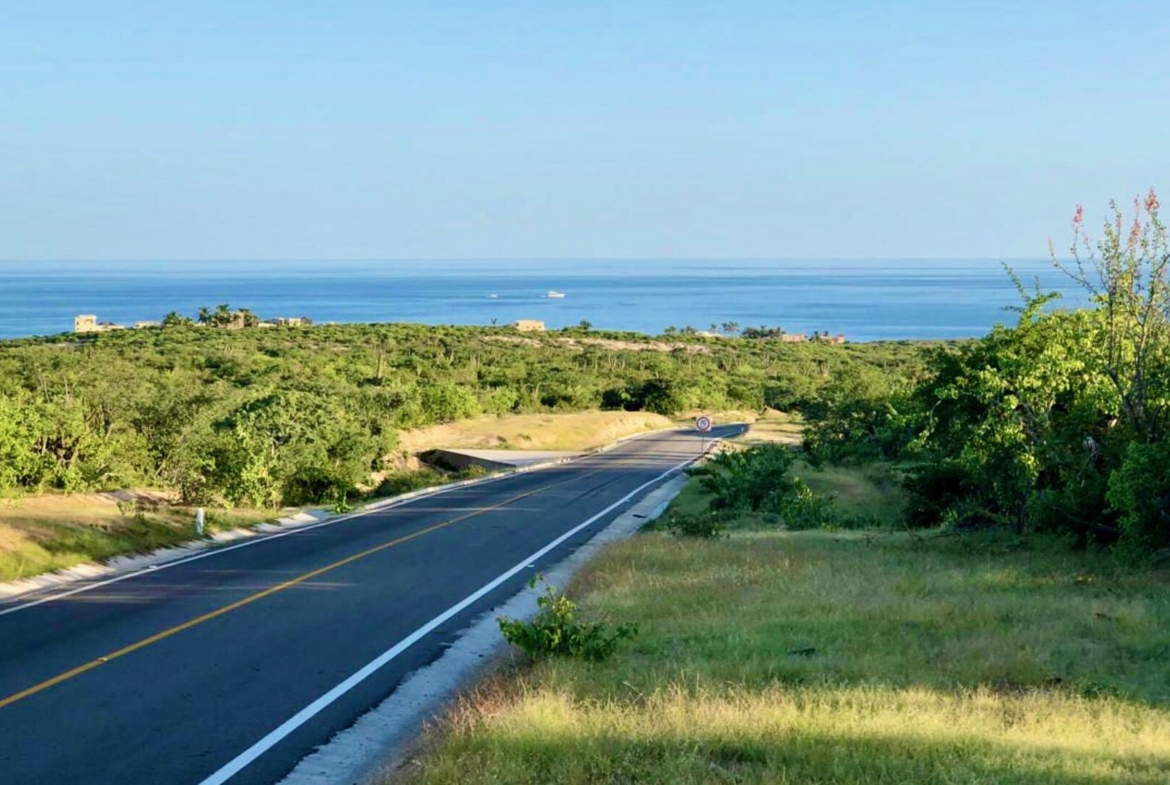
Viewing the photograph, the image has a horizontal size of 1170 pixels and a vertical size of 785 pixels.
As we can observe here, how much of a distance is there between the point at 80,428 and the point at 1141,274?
26.7m

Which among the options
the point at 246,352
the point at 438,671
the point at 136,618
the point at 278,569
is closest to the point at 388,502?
the point at 278,569

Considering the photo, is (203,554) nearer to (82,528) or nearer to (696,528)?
(82,528)

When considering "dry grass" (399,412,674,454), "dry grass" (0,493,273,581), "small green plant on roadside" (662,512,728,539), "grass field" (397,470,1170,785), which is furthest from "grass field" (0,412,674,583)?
"dry grass" (399,412,674,454)

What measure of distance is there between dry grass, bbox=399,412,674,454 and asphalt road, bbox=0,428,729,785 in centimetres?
3986

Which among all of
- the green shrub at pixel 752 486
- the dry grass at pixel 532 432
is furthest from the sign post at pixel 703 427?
the green shrub at pixel 752 486

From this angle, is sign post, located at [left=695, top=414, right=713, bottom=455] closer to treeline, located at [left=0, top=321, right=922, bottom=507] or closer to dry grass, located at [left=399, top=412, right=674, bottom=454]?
dry grass, located at [left=399, top=412, right=674, bottom=454]

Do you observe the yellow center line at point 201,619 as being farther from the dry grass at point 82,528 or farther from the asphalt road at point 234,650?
the dry grass at point 82,528

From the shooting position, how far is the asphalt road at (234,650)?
907 cm

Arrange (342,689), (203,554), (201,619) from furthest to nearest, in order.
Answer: (203,554) → (201,619) → (342,689)

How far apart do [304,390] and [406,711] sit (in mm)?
41274

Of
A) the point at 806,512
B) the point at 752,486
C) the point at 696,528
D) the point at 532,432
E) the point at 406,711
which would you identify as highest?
the point at 406,711

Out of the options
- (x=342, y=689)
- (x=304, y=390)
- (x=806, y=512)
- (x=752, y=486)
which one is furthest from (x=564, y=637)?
(x=304, y=390)

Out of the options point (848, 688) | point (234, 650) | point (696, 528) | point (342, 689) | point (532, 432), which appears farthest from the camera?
point (532, 432)

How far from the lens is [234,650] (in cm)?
1284
